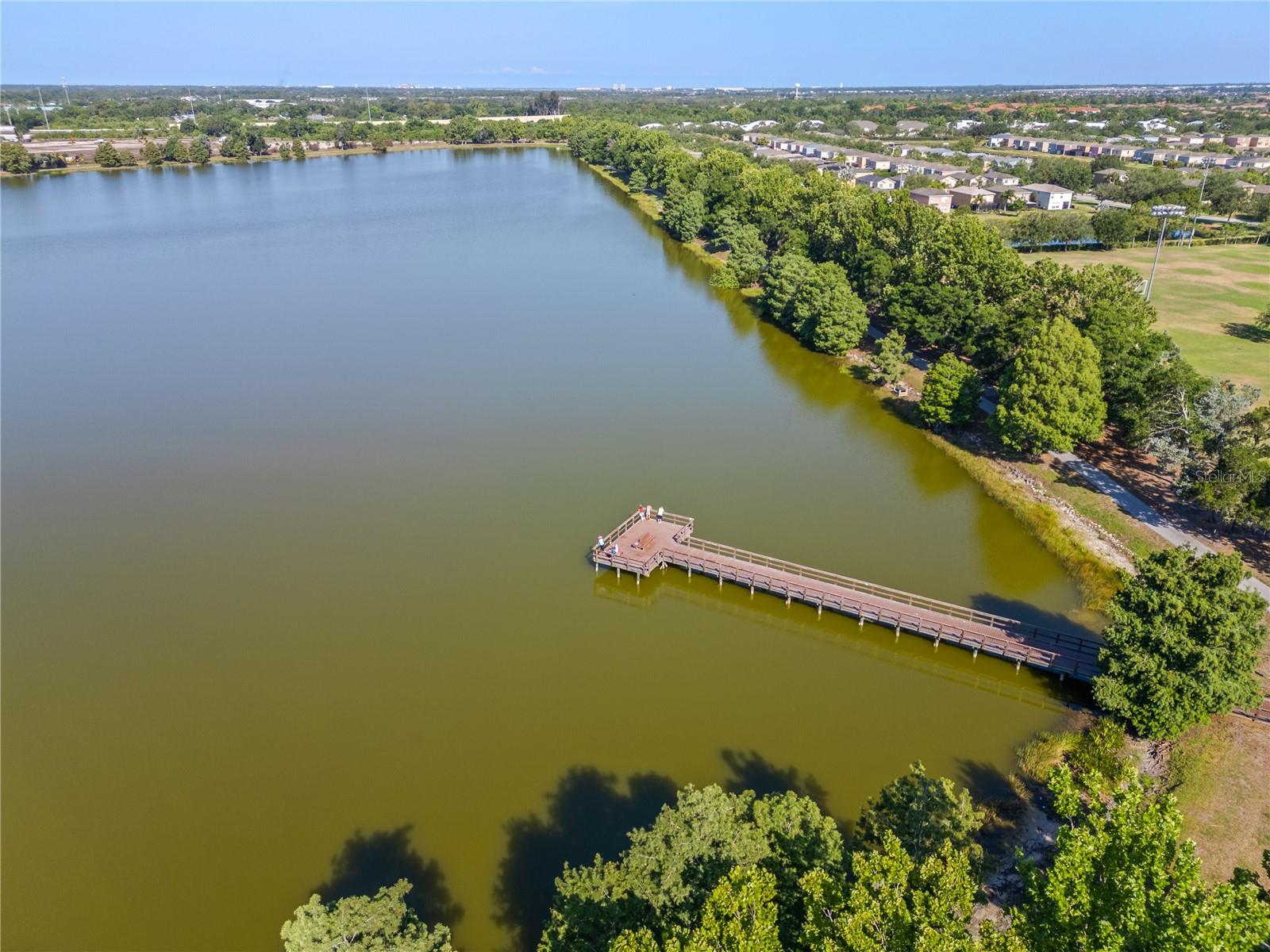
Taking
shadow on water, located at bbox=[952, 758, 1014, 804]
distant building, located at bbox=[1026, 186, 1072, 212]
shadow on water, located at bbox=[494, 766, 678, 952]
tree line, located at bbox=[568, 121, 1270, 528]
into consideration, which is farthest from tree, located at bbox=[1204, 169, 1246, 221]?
shadow on water, located at bbox=[494, 766, 678, 952]

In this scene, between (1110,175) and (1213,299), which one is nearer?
(1213,299)

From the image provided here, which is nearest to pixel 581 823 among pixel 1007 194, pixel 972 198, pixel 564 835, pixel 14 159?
pixel 564 835

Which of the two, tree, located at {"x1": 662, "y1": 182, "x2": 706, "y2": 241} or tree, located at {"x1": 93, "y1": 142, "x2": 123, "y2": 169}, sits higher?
tree, located at {"x1": 93, "y1": 142, "x2": 123, "y2": 169}

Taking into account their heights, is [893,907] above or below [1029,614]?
above

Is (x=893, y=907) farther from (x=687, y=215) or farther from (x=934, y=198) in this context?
(x=934, y=198)

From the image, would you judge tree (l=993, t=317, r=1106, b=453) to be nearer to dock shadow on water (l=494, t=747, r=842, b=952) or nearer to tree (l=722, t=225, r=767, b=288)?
dock shadow on water (l=494, t=747, r=842, b=952)

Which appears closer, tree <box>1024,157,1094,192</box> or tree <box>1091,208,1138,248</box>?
tree <box>1091,208,1138,248</box>

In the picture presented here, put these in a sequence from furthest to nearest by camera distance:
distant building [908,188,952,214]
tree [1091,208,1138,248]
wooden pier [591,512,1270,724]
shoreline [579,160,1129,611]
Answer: distant building [908,188,952,214]
tree [1091,208,1138,248]
shoreline [579,160,1129,611]
wooden pier [591,512,1270,724]
